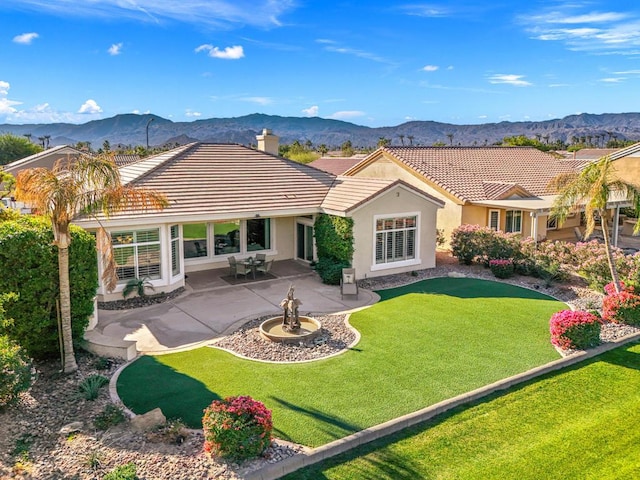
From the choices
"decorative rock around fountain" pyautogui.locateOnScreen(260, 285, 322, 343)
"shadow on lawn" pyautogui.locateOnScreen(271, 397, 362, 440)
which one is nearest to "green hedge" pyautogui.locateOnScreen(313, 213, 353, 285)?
"decorative rock around fountain" pyautogui.locateOnScreen(260, 285, 322, 343)

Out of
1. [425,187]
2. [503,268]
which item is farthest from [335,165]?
[503,268]

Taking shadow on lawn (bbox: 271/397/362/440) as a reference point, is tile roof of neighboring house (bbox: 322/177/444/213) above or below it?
above

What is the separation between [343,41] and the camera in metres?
46.3

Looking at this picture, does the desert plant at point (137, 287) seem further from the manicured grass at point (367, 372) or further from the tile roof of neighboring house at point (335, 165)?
the tile roof of neighboring house at point (335, 165)

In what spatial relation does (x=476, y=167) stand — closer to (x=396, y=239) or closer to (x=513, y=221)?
(x=513, y=221)

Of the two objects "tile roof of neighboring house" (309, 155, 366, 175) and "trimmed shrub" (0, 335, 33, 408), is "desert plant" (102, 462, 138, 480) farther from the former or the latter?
"tile roof of neighboring house" (309, 155, 366, 175)

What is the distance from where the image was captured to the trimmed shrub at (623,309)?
15203mm

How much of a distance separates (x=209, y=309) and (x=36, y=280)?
6170 mm

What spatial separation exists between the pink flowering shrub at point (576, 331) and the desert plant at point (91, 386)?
446 inches

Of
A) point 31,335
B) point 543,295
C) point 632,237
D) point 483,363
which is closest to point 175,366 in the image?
point 31,335

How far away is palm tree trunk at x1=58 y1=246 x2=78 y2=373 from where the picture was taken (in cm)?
1160

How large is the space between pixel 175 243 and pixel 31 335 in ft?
25.8

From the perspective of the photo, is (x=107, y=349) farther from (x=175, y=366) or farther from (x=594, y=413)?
(x=594, y=413)

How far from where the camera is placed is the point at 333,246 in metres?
21.2
